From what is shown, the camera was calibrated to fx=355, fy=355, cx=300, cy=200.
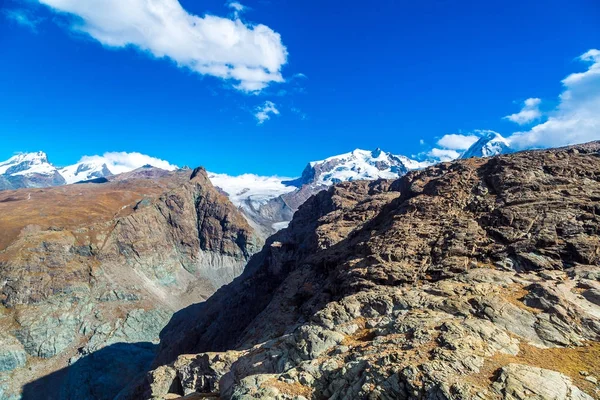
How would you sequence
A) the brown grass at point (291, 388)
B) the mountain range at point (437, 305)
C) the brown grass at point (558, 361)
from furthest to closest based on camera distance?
the brown grass at point (291, 388) < the mountain range at point (437, 305) < the brown grass at point (558, 361)

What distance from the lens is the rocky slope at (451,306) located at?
73.9 feet

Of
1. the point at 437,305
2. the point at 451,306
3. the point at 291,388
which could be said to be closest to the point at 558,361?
the point at 451,306

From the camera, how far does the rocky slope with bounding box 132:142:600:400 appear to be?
73.9 ft

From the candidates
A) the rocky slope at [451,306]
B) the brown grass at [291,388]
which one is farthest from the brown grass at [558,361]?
the brown grass at [291,388]

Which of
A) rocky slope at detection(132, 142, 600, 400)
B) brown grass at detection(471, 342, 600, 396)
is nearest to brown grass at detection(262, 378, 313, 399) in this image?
rocky slope at detection(132, 142, 600, 400)

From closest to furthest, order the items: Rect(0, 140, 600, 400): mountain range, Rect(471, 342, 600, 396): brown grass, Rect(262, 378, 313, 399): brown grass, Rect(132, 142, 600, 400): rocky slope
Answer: Rect(471, 342, 600, 396): brown grass
Rect(132, 142, 600, 400): rocky slope
Rect(0, 140, 600, 400): mountain range
Rect(262, 378, 313, 399): brown grass

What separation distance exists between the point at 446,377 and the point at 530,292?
50.6 feet

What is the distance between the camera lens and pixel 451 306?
31.8 meters

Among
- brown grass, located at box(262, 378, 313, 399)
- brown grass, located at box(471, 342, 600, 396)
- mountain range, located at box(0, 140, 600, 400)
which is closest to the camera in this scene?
brown grass, located at box(471, 342, 600, 396)

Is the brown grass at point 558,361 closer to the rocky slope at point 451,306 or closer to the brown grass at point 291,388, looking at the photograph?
the rocky slope at point 451,306

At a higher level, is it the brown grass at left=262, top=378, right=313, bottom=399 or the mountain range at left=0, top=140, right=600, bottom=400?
the mountain range at left=0, top=140, right=600, bottom=400

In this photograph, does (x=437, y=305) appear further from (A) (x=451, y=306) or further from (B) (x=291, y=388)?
(B) (x=291, y=388)

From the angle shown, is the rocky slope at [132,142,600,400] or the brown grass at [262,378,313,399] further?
the brown grass at [262,378,313,399]

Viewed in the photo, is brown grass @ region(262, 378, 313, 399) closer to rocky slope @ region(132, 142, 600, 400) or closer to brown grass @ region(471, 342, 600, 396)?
rocky slope @ region(132, 142, 600, 400)
